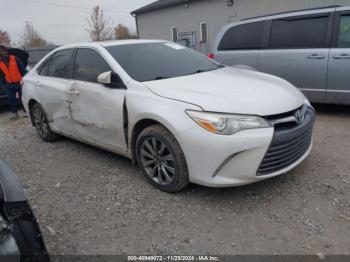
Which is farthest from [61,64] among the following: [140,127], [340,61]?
[340,61]

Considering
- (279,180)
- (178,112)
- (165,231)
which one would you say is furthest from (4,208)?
(279,180)

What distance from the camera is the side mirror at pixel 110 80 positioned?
11.7 feet

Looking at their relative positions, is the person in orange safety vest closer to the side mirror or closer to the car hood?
the side mirror

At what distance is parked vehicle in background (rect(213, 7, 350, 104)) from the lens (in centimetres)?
525

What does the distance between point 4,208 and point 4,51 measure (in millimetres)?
6454

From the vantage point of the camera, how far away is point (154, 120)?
328 centimetres

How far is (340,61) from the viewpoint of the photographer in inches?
203

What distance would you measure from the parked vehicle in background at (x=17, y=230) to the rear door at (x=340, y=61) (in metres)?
4.92

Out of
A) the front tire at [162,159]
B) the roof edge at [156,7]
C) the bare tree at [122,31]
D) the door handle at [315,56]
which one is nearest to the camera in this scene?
the front tire at [162,159]

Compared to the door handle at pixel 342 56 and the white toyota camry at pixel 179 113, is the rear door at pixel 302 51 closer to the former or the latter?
the door handle at pixel 342 56

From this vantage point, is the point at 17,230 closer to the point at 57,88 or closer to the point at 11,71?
the point at 57,88

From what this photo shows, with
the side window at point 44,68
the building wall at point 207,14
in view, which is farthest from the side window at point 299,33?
the building wall at point 207,14

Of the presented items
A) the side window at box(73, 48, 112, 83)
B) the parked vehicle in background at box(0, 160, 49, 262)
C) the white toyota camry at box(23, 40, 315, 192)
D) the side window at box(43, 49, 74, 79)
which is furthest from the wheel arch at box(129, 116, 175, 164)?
the side window at box(43, 49, 74, 79)

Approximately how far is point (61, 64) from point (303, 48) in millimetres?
3972
